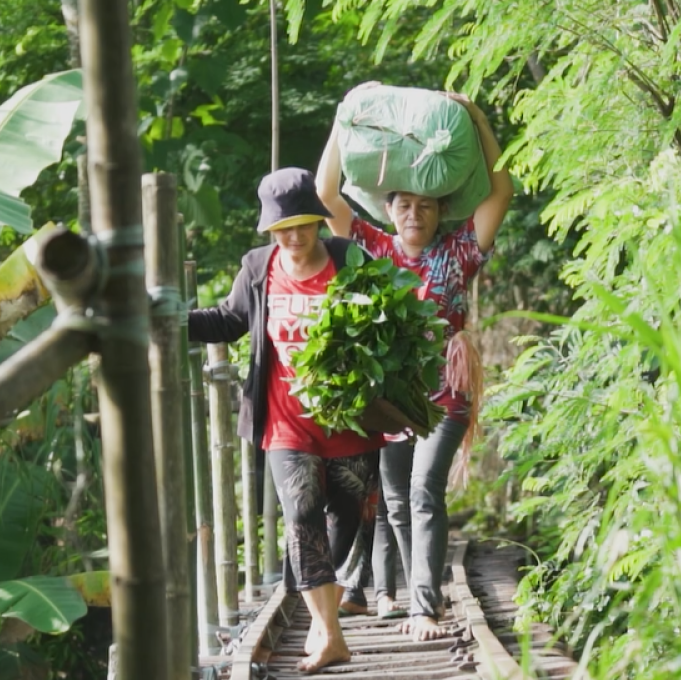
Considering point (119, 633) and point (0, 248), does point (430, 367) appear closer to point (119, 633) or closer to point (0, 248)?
point (119, 633)

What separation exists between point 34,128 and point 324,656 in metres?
2.91

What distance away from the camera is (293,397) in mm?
5551

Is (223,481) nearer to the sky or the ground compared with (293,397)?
nearer to the ground

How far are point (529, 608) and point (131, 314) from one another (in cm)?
287

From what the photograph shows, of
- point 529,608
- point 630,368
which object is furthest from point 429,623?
point 630,368

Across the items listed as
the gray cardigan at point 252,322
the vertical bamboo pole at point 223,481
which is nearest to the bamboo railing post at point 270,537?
the vertical bamboo pole at point 223,481

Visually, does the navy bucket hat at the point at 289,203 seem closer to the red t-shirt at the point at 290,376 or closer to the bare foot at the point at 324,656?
the red t-shirt at the point at 290,376

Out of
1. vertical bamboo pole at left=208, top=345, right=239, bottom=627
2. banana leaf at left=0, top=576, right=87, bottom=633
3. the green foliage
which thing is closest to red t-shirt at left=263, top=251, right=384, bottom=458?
the green foliage

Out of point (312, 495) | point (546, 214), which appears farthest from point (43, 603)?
point (546, 214)

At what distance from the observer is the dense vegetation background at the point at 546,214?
3.17m

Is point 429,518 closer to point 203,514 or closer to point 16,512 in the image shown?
point 203,514

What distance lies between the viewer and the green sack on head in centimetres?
614

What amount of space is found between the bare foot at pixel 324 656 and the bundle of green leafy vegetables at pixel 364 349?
90cm

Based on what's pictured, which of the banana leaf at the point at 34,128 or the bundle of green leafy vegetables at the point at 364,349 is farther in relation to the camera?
the banana leaf at the point at 34,128
